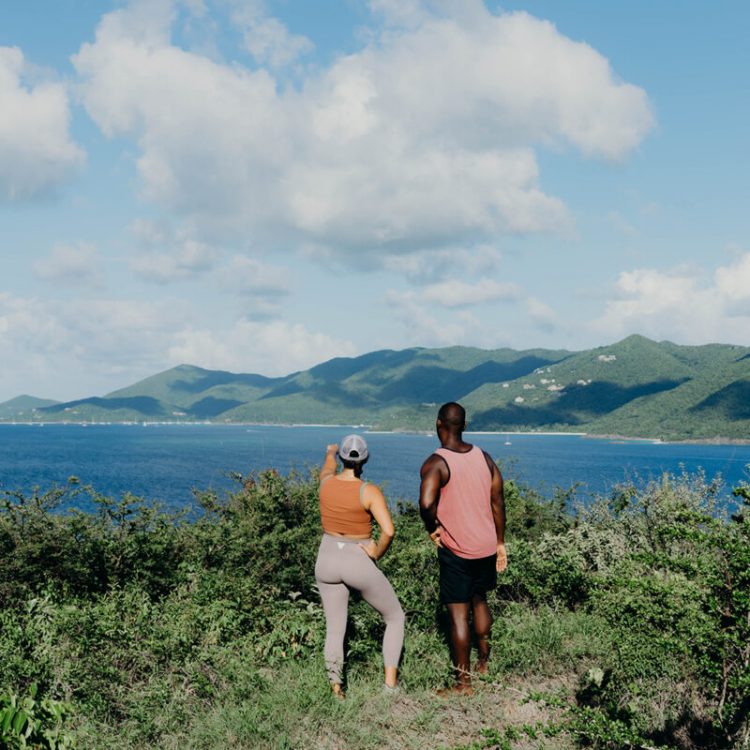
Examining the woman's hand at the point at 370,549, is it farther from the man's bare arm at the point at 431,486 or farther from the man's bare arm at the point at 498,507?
the man's bare arm at the point at 498,507

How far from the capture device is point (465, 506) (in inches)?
205

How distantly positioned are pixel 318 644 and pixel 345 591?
43.8 inches

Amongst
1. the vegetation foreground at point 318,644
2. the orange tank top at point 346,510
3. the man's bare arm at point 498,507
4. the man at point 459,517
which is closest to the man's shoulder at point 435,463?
the man at point 459,517

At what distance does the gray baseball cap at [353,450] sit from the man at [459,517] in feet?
1.79

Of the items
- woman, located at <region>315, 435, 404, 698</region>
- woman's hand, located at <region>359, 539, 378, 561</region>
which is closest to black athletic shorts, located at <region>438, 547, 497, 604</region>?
woman, located at <region>315, 435, 404, 698</region>

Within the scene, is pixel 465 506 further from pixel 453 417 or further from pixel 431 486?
pixel 453 417

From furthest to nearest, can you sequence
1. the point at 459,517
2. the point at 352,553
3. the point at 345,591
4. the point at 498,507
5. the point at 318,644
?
the point at 318,644, the point at 498,507, the point at 459,517, the point at 345,591, the point at 352,553

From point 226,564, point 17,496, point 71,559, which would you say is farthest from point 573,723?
point 17,496

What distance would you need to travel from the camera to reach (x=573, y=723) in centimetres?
367

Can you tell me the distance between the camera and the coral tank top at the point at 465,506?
5207mm

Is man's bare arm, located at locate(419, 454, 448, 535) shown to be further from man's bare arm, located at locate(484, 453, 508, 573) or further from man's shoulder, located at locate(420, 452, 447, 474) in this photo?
man's bare arm, located at locate(484, 453, 508, 573)

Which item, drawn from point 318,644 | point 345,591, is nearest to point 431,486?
point 345,591

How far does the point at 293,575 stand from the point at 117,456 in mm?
112706

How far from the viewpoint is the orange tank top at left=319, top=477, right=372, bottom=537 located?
16.3 ft
